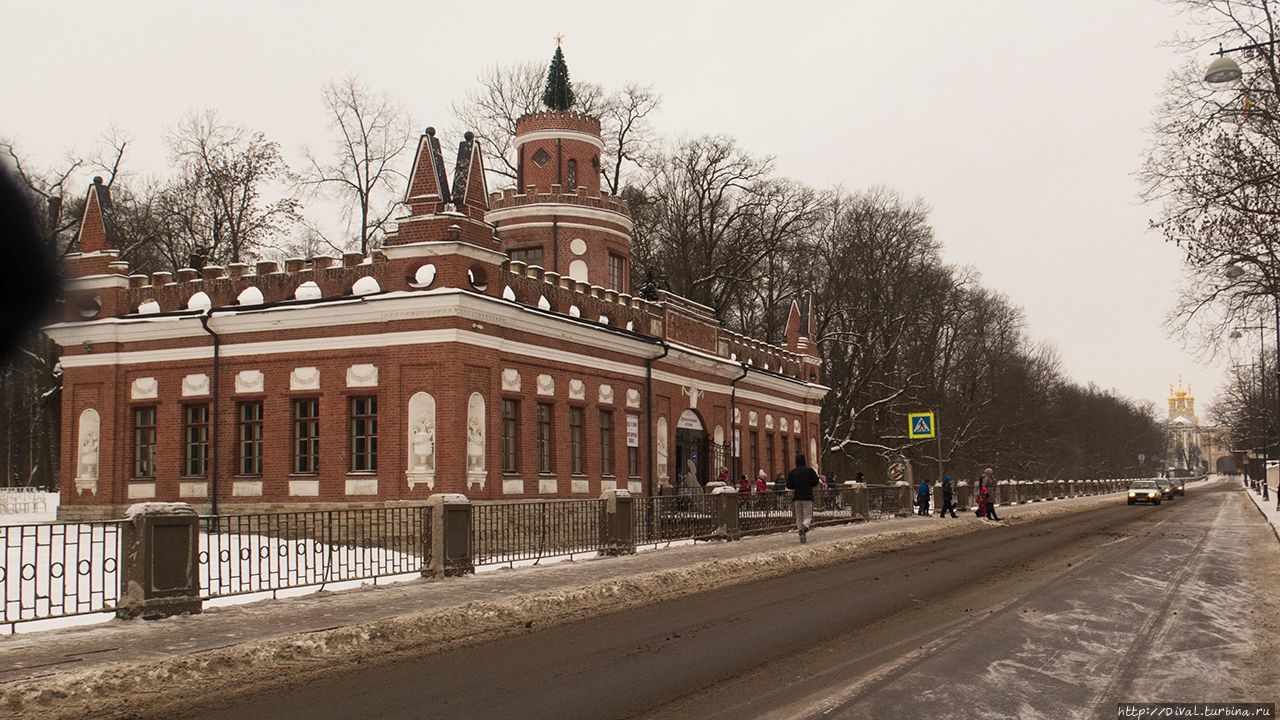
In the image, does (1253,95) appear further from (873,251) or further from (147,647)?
(873,251)

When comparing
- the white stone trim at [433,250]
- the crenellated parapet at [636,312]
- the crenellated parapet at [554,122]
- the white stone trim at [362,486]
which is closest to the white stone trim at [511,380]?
the crenellated parapet at [636,312]

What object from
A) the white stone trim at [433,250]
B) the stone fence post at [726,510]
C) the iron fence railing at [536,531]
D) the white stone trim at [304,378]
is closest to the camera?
the iron fence railing at [536,531]

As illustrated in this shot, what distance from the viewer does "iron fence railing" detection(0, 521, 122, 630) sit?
11359mm

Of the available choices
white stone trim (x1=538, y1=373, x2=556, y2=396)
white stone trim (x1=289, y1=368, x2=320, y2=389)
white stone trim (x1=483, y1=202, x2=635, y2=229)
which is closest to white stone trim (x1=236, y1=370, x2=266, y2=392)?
white stone trim (x1=289, y1=368, x2=320, y2=389)

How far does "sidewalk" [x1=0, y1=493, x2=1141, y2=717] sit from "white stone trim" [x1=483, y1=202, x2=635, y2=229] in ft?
57.6

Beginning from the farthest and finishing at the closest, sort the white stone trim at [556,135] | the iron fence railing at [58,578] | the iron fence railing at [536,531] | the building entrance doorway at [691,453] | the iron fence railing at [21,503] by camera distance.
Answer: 1. the white stone trim at [556,135]
2. the iron fence railing at [21,503]
3. the building entrance doorway at [691,453]
4. the iron fence railing at [536,531]
5. the iron fence railing at [58,578]

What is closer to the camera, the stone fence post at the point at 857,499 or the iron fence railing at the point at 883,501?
the stone fence post at the point at 857,499

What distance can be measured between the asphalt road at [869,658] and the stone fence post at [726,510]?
315 inches

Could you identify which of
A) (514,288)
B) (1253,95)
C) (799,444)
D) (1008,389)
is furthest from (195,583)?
(1008,389)

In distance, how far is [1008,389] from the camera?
70.0 meters

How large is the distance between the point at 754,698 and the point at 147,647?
6.03 meters

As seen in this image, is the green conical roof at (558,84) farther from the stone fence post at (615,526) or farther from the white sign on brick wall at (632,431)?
the stone fence post at (615,526)

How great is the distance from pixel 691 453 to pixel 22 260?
21.0 m

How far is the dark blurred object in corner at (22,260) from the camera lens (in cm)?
3027
